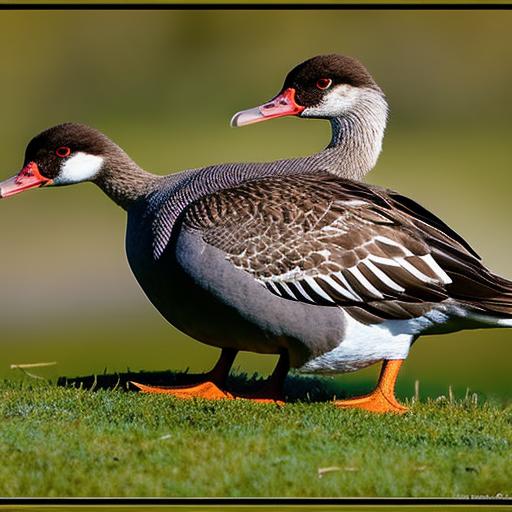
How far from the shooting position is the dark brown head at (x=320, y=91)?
31.2ft

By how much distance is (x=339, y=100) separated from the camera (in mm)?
9594

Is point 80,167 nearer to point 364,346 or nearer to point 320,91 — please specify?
point 320,91

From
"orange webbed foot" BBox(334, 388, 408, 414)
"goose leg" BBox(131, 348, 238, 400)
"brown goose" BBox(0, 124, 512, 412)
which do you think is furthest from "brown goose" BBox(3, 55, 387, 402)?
"orange webbed foot" BBox(334, 388, 408, 414)

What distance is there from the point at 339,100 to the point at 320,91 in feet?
0.52

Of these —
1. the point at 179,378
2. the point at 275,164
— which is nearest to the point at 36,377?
the point at 179,378

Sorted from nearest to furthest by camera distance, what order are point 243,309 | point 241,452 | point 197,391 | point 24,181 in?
point 241,452 < point 243,309 < point 197,391 < point 24,181

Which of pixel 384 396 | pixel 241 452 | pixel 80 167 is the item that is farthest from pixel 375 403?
pixel 80 167

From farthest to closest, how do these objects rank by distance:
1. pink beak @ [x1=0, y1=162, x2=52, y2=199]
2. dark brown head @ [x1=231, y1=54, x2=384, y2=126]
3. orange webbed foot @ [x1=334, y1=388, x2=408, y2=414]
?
1. pink beak @ [x1=0, y1=162, x2=52, y2=199]
2. dark brown head @ [x1=231, y1=54, x2=384, y2=126]
3. orange webbed foot @ [x1=334, y1=388, x2=408, y2=414]

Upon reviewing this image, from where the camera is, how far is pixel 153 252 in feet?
29.5

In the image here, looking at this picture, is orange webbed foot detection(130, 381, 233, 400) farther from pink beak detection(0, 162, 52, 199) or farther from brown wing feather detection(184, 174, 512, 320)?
pink beak detection(0, 162, 52, 199)

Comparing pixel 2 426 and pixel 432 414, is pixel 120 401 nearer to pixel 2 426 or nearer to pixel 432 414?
pixel 2 426

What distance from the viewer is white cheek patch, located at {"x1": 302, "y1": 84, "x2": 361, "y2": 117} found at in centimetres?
957

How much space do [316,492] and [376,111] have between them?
3.37 meters

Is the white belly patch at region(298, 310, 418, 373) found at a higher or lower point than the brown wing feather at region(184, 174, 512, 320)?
lower
